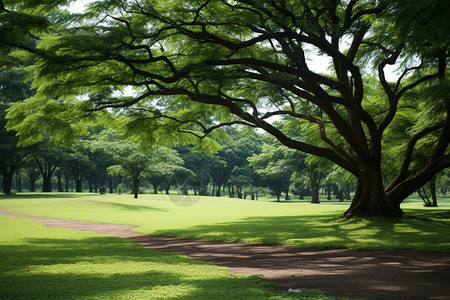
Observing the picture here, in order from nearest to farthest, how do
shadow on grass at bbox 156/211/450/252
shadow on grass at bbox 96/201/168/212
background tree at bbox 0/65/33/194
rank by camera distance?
shadow on grass at bbox 156/211/450/252 → shadow on grass at bbox 96/201/168/212 → background tree at bbox 0/65/33/194

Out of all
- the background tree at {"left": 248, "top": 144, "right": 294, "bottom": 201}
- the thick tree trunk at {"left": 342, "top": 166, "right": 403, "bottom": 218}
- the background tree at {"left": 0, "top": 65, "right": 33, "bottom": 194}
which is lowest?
the thick tree trunk at {"left": 342, "top": 166, "right": 403, "bottom": 218}

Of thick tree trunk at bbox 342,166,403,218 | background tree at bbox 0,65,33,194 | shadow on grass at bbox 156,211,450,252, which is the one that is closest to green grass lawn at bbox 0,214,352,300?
shadow on grass at bbox 156,211,450,252

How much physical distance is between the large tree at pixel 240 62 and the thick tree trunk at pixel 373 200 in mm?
51

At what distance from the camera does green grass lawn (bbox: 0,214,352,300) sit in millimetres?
6514

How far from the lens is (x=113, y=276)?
8.12 meters

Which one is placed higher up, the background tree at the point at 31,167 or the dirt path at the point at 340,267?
the background tree at the point at 31,167

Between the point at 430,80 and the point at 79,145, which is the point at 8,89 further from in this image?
the point at 430,80

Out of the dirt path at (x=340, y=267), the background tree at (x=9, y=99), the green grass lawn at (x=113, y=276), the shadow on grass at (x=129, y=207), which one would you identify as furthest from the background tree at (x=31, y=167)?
the dirt path at (x=340, y=267)

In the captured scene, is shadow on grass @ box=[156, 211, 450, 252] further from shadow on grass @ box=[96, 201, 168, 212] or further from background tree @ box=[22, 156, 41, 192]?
background tree @ box=[22, 156, 41, 192]

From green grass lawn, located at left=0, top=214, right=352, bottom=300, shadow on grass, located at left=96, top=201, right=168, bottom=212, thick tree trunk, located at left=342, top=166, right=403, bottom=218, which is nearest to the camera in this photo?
green grass lawn, located at left=0, top=214, right=352, bottom=300

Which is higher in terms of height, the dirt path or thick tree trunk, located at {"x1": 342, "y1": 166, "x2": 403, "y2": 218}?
thick tree trunk, located at {"x1": 342, "y1": 166, "x2": 403, "y2": 218}

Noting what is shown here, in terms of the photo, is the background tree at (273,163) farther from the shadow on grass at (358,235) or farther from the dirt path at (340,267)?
the dirt path at (340,267)

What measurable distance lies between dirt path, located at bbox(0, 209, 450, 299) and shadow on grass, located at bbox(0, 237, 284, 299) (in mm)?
815

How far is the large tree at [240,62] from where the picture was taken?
13992mm
